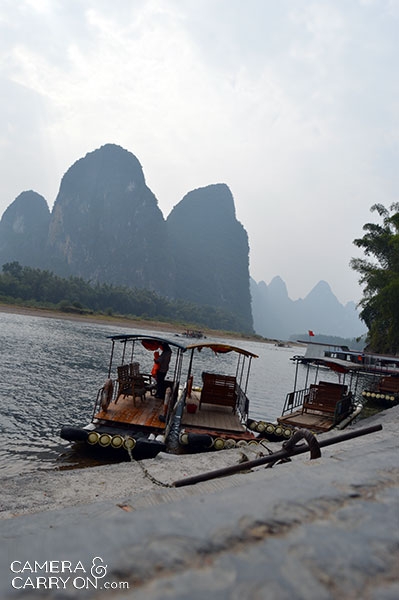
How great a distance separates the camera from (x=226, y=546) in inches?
54.4

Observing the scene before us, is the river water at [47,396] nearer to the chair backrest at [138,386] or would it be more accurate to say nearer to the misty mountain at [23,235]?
the chair backrest at [138,386]

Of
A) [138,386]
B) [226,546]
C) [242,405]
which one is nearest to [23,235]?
[138,386]

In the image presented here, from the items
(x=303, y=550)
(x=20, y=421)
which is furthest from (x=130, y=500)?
(x=20, y=421)

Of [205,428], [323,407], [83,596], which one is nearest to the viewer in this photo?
[83,596]

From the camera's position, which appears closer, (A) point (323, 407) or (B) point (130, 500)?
(B) point (130, 500)

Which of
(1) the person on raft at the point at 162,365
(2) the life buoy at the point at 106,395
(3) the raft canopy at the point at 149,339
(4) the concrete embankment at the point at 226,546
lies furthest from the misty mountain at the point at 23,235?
(4) the concrete embankment at the point at 226,546

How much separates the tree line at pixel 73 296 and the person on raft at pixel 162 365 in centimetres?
7069

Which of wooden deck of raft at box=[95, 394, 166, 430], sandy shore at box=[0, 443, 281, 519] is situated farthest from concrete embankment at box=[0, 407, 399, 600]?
wooden deck of raft at box=[95, 394, 166, 430]

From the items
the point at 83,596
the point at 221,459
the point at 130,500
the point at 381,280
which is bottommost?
the point at 221,459

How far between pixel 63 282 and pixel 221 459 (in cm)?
9082

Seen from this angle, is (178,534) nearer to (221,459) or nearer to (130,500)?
(130,500)

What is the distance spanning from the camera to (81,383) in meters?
20.5

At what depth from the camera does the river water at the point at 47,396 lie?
32.9 feet

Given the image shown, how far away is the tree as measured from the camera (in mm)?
36188
